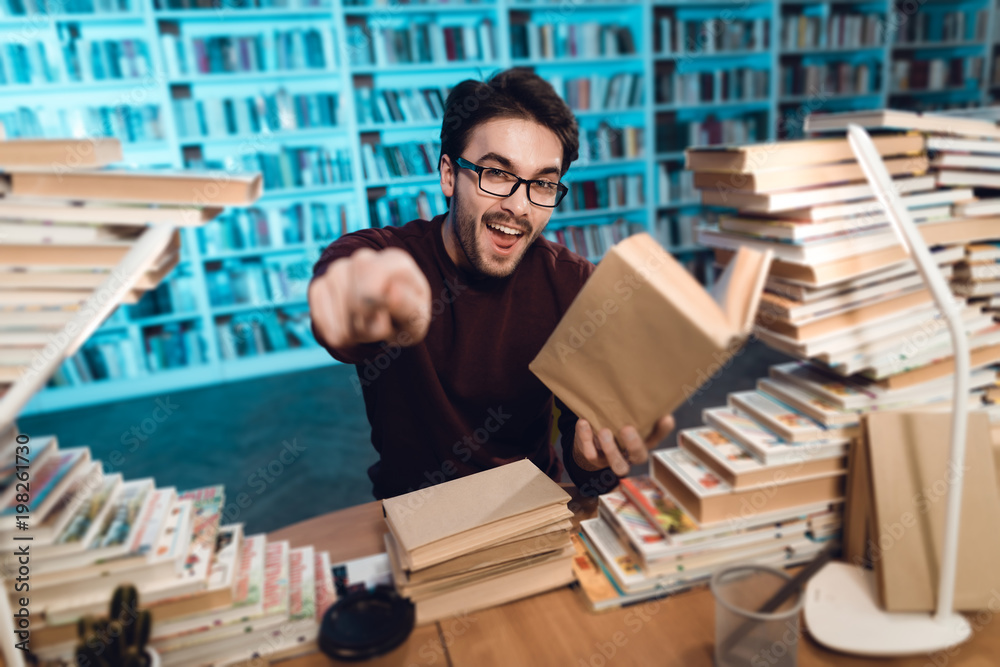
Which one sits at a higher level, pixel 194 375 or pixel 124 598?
pixel 124 598

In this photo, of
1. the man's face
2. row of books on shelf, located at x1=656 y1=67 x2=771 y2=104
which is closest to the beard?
the man's face

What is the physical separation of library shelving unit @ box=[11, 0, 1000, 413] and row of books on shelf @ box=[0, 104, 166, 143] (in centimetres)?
1

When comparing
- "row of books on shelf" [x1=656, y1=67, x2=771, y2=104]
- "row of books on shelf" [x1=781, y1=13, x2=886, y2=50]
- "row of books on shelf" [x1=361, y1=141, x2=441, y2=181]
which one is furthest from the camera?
"row of books on shelf" [x1=781, y1=13, x2=886, y2=50]

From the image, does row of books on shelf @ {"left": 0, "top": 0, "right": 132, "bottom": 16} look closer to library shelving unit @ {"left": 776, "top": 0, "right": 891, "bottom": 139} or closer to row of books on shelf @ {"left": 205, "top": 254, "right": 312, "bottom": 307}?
row of books on shelf @ {"left": 205, "top": 254, "right": 312, "bottom": 307}

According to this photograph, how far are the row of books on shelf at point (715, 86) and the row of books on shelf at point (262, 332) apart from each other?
3.03 meters

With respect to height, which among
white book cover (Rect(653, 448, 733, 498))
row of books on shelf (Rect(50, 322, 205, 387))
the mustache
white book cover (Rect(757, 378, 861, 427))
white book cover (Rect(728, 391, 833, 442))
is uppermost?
the mustache

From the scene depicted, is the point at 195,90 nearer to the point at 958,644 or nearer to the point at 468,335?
the point at 468,335

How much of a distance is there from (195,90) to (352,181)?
3.77 feet

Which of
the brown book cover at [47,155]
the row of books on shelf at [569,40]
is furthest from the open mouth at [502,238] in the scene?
the row of books on shelf at [569,40]

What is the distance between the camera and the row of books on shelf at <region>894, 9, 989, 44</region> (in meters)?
4.66

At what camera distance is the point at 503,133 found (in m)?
1.21

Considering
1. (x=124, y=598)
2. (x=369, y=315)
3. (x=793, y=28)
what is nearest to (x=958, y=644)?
(x=369, y=315)

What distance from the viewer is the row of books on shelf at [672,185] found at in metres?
4.44

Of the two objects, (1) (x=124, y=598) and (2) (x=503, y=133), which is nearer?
(1) (x=124, y=598)
